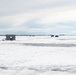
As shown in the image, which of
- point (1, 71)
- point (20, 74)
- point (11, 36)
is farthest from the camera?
point (11, 36)

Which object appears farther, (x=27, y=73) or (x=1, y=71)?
(x=1, y=71)

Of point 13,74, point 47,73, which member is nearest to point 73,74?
point 47,73

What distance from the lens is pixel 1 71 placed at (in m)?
8.64

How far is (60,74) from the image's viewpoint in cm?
793

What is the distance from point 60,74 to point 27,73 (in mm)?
1429

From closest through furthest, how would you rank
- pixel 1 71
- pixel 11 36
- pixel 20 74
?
1. pixel 20 74
2. pixel 1 71
3. pixel 11 36

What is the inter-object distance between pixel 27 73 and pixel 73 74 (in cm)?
199

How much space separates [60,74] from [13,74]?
2.01 m

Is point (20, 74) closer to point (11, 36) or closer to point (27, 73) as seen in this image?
point (27, 73)

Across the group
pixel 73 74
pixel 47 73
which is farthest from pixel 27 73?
pixel 73 74

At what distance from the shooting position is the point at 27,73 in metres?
8.09

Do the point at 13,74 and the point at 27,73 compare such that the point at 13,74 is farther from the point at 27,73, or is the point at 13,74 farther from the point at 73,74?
the point at 73,74

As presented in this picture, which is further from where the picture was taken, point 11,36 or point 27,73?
point 11,36

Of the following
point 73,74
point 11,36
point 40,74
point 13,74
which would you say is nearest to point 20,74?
point 13,74
